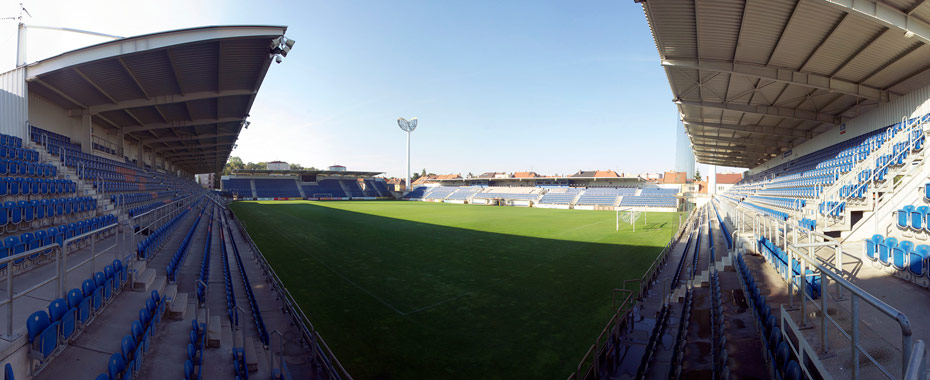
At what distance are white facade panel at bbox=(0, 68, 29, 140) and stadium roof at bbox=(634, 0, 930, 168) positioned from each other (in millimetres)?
21379

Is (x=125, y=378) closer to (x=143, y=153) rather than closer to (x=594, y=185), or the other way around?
(x=143, y=153)

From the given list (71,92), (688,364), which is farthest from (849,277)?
(71,92)

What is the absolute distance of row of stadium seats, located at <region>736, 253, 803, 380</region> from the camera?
345 cm

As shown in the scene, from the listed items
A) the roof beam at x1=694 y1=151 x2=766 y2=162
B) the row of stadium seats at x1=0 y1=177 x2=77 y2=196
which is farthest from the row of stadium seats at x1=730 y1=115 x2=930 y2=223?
the row of stadium seats at x1=0 y1=177 x2=77 y2=196

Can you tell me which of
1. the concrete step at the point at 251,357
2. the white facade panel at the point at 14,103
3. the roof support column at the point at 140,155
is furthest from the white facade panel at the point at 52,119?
the concrete step at the point at 251,357

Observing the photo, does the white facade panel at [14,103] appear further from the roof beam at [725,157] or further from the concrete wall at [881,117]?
the roof beam at [725,157]

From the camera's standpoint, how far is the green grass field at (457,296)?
6277mm

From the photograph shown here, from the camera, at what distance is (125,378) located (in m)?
3.80

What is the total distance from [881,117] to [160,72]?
30.0 metres

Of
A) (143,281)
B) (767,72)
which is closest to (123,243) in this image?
(143,281)

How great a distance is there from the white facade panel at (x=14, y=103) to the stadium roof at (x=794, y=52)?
21.4 m

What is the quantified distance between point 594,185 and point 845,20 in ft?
169

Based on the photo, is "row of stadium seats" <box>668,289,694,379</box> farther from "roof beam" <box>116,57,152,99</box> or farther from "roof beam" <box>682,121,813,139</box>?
"roof beam" <box>682,121,813,139</box>

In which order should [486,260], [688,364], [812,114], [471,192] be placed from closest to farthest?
[688,364] → [486,260] → [812,114] → [471,192]
